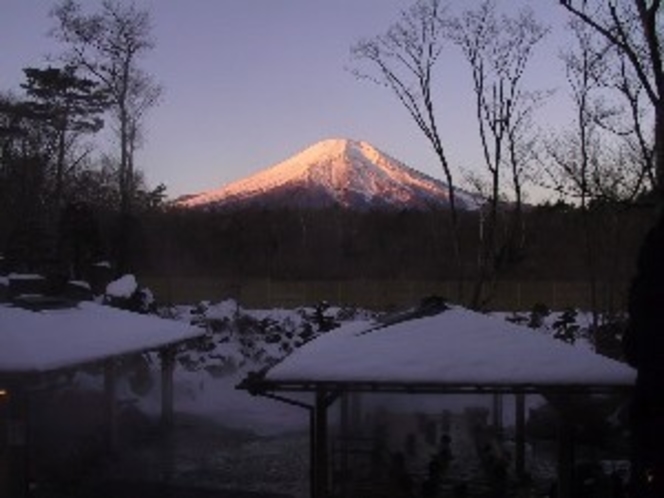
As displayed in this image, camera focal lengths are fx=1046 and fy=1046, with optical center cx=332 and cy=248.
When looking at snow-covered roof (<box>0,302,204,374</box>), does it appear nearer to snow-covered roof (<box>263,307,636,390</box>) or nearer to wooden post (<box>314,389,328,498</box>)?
snow-covered roof (<box>263,307,636,390</box>)

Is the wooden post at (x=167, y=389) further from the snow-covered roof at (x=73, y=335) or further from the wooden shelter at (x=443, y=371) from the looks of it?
the wooden shelter at (x=443, y=371)

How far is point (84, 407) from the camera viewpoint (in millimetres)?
19609

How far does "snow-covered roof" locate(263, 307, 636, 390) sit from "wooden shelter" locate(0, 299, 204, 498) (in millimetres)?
3454

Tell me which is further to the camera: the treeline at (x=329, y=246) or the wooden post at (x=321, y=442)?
the treeline at (x=329, y=246)

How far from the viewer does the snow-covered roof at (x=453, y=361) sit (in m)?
10.8

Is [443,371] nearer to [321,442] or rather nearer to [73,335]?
[321,442]

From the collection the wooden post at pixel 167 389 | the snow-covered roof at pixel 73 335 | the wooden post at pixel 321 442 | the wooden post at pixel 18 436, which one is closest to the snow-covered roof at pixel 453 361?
the wooden post at pixel 321 442

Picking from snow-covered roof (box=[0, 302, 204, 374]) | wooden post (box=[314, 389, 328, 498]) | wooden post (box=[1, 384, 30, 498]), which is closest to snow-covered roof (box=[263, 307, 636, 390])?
wooden post (box=[314, 389, 328, 498])

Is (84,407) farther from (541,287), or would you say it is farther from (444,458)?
(541,287)

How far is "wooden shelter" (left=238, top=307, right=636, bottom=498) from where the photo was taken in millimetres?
10766

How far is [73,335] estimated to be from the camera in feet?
51.7

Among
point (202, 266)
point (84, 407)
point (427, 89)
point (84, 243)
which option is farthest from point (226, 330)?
point (202, 266)

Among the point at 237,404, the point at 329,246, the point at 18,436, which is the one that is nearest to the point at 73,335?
the point at 18,436

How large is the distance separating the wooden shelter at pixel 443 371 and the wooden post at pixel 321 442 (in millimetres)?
11
